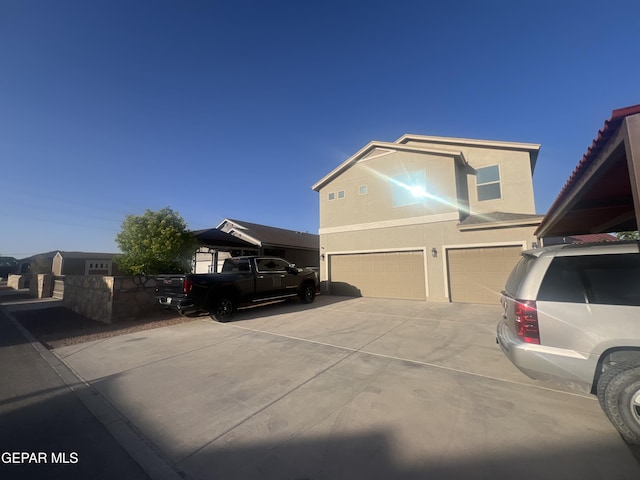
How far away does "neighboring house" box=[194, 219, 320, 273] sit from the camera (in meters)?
16.0

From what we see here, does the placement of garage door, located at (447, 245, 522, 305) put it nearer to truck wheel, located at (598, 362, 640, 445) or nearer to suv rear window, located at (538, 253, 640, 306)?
suv rear window, located at (538, 253, 640, 306)

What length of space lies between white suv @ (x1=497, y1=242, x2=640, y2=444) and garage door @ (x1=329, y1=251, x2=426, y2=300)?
9.38m

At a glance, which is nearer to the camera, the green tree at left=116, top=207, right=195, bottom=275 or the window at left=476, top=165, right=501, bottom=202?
the green tree at left=116, top=207, right=195, bottom=275

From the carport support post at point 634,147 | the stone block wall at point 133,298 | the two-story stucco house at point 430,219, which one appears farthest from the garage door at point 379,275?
the carport support post at point 634,147

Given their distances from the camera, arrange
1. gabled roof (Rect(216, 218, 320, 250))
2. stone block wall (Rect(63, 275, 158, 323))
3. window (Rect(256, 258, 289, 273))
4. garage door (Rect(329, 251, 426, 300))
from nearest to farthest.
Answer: stone block wall (Rect(63, 275, 158, 323)), window (Rect(256, 258, 289, 273)), garage door (Rect(329, 251, 426, 300)), gabled roof (Rect(216, 218, 320, 250))

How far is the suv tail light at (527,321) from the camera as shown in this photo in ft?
9.64

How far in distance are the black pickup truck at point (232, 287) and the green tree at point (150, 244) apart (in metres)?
3.07

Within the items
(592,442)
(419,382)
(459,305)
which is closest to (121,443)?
(419,382)

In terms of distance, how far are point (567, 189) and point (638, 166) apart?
7.95 ft

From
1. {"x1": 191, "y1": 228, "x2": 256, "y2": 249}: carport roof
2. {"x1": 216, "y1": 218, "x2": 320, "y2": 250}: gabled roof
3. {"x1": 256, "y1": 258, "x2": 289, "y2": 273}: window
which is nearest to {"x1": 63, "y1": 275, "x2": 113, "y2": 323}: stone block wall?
{"x1": 256, "y1": 258, "x2": 289, "y2": 273}: window

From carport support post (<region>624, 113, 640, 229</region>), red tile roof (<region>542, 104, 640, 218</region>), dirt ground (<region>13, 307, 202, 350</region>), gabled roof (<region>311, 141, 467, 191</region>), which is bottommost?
dirt ground (<region>13, 307, 202, 350</region>)

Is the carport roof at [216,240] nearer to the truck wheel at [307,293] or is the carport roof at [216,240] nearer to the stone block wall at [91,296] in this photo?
the stone block wall at [91,296]

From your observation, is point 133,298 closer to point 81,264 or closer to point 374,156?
point 374,156

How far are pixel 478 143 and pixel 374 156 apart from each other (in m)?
4.88
